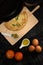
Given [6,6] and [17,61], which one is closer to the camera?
[6,6]

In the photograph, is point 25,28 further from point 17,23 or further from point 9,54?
point 9,54

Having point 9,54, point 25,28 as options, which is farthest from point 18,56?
point 25,28

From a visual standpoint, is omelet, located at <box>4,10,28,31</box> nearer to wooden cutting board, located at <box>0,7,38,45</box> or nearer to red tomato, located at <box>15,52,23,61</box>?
wooden cutting board, located at <box>0,7,38,45</box>

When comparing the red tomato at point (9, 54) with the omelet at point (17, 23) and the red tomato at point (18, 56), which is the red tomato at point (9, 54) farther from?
the omelet at point (17, 23)

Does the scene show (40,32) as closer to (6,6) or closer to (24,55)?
(24,55)

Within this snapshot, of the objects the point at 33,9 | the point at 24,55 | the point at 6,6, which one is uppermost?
the point at 6,6

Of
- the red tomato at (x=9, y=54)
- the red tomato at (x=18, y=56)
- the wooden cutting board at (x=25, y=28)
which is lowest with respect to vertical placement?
the red tomato at (x=18, y=56)

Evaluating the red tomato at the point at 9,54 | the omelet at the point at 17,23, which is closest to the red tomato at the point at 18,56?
the red tomato at the point at 9,54

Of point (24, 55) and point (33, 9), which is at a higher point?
point (33, 9)

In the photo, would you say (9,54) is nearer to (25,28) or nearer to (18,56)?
(18,56)

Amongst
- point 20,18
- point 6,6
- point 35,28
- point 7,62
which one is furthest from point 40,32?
point 6,6

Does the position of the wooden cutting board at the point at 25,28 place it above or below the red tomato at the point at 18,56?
above
